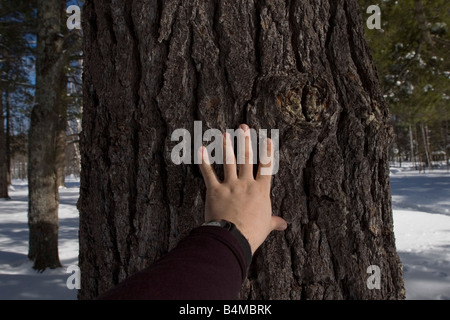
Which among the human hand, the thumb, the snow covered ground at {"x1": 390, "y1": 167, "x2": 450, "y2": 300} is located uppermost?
the human hand

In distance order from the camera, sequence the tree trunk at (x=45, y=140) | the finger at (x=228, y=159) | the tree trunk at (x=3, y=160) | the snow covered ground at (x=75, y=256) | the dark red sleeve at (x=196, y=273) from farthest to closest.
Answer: the tree trunk at (x=3, y=160) → the tree trunk at (x=45, y=140) → the snow covered ground at (x=75, y=256) → the finger at (x=228, y=159) → the dark red sleeve at (x=196, y=273)

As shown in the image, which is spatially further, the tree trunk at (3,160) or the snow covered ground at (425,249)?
the tree trunk at (3,160)

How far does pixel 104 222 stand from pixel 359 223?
1020 millimetres

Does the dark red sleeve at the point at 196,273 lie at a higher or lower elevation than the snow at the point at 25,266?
higher

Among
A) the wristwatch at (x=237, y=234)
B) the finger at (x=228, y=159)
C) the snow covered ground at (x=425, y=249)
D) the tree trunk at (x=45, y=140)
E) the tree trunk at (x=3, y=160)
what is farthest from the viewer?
the tree trunk at (x=3, y=160)

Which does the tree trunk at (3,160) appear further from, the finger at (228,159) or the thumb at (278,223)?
the thumb at (278,223)

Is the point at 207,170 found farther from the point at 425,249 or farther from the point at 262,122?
the point at 425,249

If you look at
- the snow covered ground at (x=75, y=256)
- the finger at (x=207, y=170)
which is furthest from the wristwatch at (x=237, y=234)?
the snow covered ground at (x=75, y=256)

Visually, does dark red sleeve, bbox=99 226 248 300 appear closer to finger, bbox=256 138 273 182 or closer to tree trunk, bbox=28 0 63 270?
finger, bbox=256 138 273 182

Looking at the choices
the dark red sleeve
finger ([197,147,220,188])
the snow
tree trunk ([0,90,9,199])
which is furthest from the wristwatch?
tree trunk ([0,90,9,199])

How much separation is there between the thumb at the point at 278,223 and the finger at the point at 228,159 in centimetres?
21

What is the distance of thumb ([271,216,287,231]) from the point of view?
1124mm

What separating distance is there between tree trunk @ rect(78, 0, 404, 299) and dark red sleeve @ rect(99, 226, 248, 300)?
0.27m

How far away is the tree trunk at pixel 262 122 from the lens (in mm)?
1161
